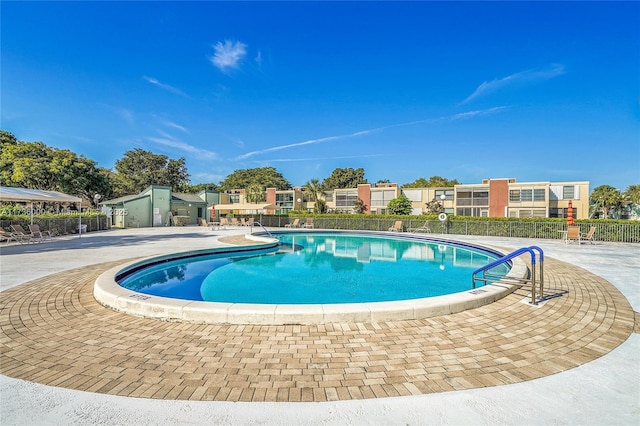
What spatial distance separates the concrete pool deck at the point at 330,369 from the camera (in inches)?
85.7

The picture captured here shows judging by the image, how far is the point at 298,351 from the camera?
10.4 feet

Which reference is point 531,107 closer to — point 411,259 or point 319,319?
point 411,259

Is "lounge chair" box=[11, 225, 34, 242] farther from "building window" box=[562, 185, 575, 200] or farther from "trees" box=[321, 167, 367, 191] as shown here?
"trees" box=[321, 167, 367, 191]

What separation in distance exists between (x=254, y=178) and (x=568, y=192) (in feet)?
160

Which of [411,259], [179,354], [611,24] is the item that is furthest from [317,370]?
[611,24]

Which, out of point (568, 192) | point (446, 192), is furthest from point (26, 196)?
point (568, 192)

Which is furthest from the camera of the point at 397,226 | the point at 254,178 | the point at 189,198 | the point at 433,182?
the point at 254,178

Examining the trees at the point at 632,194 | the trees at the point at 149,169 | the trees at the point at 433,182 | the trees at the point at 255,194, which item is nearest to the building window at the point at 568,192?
the trees at the point at 632,194

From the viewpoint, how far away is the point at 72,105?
1922 centimetres

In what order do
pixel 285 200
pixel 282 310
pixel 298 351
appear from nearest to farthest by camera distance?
1. pixel 298 351
2. pixel 282 310
3. pixel 285 200

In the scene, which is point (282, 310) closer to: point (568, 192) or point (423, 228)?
point (423, 228)

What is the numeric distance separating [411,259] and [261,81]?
63.2ft

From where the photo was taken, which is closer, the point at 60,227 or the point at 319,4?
the point at 319,4

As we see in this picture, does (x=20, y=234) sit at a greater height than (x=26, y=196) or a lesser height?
lesser
